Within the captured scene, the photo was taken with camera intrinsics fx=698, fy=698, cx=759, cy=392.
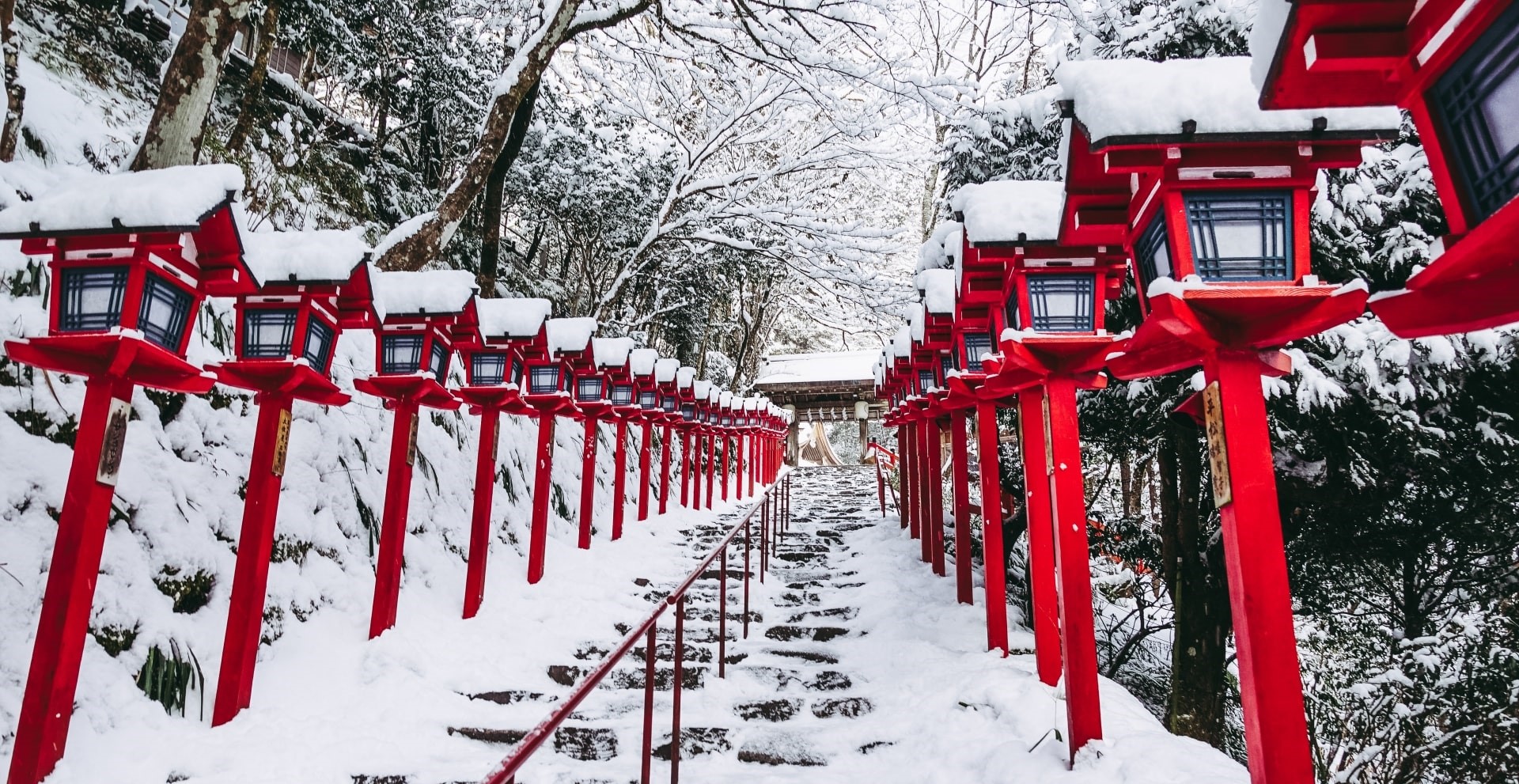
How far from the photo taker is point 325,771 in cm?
364

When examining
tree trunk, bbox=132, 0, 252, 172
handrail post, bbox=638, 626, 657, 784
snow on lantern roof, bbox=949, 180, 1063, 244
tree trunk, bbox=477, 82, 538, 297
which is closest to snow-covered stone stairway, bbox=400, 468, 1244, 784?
handrail post, bbox=638, 626, 657, 784

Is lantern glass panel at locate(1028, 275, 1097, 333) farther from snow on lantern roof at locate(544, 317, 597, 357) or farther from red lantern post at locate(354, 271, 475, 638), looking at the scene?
snow on lantern roof at locate(544, 317, 597, 357)

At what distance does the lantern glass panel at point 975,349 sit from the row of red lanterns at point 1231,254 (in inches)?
9.3

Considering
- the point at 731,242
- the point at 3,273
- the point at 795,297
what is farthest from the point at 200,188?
the point at 795,297

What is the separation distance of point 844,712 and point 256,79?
28.2ft

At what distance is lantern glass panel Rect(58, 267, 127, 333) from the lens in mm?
3205

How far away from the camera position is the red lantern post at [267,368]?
3959 mm

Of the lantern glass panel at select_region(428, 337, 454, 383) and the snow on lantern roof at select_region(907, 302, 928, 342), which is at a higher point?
the snow on lantern roof at select_region(907, 302, 928, 342)

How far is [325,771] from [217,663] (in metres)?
1.18

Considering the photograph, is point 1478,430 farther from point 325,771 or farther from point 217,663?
point 217,663

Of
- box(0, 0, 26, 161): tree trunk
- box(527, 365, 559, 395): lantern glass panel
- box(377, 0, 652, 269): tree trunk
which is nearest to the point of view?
box(0, 0, 26, 161): tree trunk

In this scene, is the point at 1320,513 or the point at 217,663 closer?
the point at 217,663

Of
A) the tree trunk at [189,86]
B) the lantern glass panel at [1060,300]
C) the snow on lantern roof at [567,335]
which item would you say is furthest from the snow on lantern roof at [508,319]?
the lantern glass panel at [1060,300]

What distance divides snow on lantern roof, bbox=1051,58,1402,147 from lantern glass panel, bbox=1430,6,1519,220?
3.30 feet
